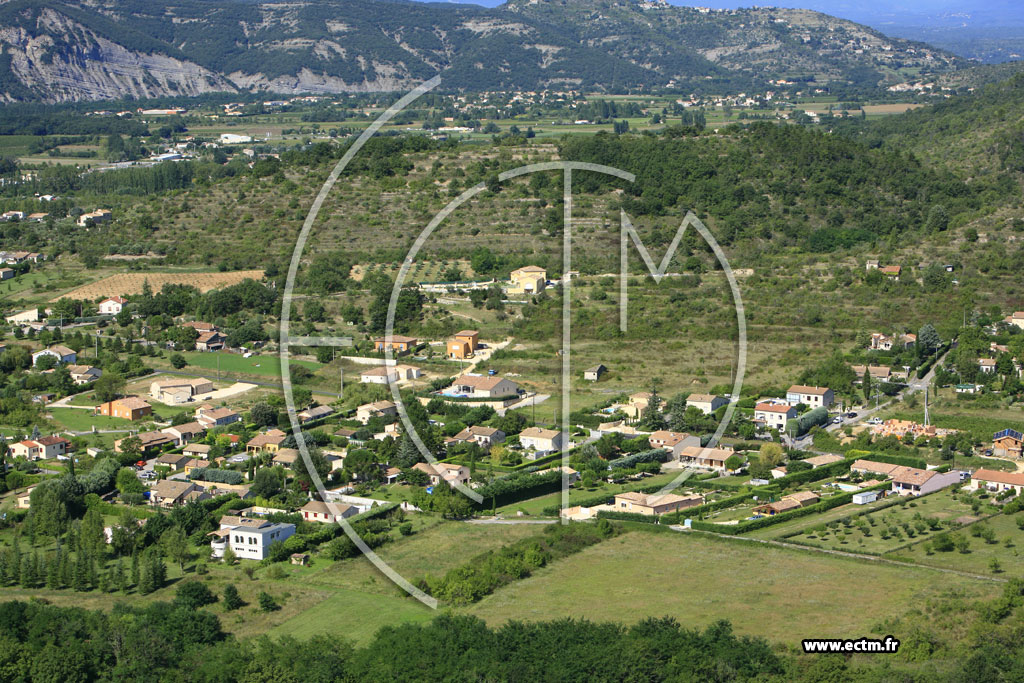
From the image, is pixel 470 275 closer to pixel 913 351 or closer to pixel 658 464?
pixel 913 351

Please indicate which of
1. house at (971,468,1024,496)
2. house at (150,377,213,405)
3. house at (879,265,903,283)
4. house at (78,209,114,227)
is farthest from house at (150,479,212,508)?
house at (78,209,114,227)

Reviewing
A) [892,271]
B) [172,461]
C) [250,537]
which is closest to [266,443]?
[172,461]

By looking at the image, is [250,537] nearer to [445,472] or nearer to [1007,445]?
[445,472]

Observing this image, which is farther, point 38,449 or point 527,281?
point 527,281

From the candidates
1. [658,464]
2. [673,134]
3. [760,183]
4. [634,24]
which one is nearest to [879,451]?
[658,464]

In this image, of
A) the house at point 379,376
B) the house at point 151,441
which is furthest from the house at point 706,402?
the house at point 151,441

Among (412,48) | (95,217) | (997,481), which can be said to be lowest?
(997,481)

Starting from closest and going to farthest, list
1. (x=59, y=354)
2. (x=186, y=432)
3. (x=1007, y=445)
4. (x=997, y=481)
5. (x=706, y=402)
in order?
1. (x=997, y=481)
2. (x=1007, y=445)
3. (x=186, y=432)
4. (x=706, y=402)
5. (x=59, y=354)

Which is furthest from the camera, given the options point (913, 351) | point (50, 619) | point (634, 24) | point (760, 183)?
point (634, 24)
